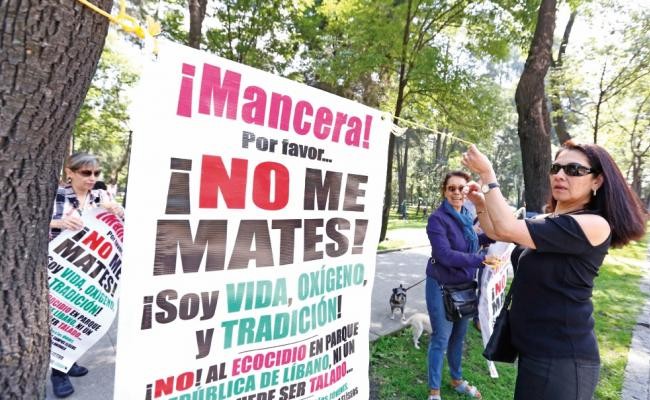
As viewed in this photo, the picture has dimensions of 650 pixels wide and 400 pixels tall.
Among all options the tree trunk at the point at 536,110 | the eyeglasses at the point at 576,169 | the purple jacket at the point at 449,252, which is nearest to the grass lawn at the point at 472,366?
the eyeglasses at the point at 576,169

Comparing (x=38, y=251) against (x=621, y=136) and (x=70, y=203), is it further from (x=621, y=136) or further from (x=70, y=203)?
(x=621, y=136)

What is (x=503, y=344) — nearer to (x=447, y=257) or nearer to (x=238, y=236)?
(x=447, y=257)

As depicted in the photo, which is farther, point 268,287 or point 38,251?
point 268,287

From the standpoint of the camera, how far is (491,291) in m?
3.28

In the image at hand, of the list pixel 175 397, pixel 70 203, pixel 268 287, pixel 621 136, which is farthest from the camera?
pixel 621 136

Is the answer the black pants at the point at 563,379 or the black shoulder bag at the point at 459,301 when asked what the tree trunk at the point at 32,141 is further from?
the black shoulder bag at the point at 459,301

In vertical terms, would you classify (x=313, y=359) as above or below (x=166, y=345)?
below

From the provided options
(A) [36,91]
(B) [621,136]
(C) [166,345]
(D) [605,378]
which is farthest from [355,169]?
(B) [621,136]

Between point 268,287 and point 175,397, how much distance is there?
1.57 feet

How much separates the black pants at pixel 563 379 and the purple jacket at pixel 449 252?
1140 millimetres

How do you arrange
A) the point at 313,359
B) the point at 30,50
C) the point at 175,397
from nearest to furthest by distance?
the point at 30,50, the point at 175,397, the point at 313,359

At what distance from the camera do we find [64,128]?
1.36 metres

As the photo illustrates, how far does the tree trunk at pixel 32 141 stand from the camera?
1.17 m

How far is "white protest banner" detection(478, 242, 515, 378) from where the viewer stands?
123 inches
